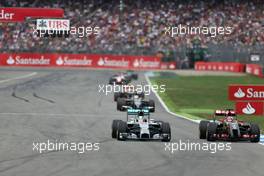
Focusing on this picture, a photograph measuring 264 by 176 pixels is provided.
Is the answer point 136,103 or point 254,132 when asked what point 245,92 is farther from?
point 136,103

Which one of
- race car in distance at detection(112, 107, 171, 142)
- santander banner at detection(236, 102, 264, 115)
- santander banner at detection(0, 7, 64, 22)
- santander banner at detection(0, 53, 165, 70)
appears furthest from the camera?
santander banner at detection(0, 53, 165, 70)

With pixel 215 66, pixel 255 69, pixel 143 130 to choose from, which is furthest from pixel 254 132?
pixel 215 66

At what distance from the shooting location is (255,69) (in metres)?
59.6

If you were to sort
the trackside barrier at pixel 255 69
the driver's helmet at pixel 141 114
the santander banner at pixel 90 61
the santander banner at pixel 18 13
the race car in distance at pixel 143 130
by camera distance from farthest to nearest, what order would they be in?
1. the santander banner at pixel 90 61
2. the trackside barrier at pixel 255 69
3. the santander banner at pixel 18 13
4. the driver's helmet at pixel 141 114
5. the race car in distance at pixel 143 130

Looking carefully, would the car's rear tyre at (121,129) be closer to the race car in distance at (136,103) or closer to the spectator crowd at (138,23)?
the race car in distance at (136,103)

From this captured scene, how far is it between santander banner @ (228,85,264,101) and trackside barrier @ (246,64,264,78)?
3626 cm

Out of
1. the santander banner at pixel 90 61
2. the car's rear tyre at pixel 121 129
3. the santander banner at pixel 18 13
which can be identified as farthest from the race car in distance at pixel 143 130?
the santander banner at pixel 90 61

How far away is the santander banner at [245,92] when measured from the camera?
19.8 meters

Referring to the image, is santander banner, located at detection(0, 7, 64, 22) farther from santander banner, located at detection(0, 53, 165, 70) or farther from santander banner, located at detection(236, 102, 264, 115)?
santander banner, located at detection(0, 53, 165, 70)

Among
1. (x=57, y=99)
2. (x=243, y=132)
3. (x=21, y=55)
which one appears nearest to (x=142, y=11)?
(x=21, y=55)

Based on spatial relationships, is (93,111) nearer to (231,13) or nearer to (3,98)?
(3,98)

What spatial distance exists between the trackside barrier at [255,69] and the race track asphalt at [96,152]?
30584mm

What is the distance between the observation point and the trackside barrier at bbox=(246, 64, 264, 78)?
188 ft

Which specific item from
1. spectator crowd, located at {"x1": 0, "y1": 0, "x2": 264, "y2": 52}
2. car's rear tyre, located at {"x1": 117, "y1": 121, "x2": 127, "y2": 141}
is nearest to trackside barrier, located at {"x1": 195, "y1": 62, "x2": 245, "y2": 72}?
spectator crowd, located at {"x1": 0, "y1": 0, "x2": 264, "y2": 52}
